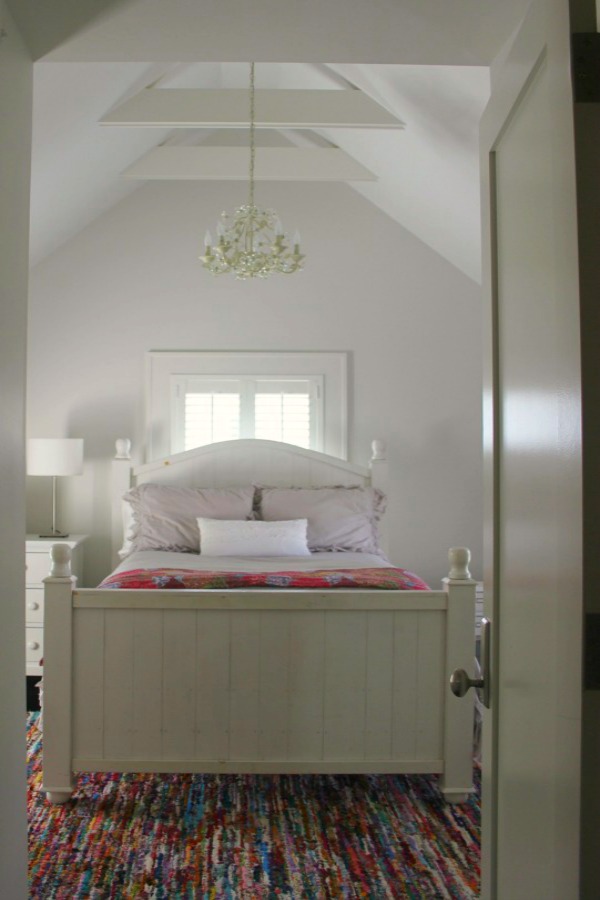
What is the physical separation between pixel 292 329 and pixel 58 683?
3.25 m

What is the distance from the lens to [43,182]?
4.51 metres

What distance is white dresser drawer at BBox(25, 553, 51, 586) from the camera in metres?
5.00

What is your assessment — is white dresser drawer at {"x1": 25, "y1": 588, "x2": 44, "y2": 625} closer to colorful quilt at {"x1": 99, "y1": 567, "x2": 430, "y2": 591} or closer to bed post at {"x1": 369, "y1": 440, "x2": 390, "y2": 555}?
colorful quilt at {"x1": 99, "y1": 567, "x2": 430, "y2": 591}

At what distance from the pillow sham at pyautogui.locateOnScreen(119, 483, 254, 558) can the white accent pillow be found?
16 cm

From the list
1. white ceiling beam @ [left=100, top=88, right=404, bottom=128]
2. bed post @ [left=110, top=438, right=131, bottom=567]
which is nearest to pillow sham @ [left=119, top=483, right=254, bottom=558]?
bed post @ [left=110, top=438, right=131, bottom=567]

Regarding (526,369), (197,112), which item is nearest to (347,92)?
(197,112)

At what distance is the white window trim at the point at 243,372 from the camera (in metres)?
5.64

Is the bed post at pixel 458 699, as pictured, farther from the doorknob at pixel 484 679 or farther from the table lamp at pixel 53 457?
the table lamp at pixel 53 457

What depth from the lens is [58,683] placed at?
2.99 m

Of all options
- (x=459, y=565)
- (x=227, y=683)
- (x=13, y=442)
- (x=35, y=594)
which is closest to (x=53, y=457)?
(x=35, y=594)

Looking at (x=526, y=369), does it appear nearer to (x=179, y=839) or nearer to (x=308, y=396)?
(x=179, y=839)

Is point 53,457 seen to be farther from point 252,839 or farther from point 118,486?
point 252,839

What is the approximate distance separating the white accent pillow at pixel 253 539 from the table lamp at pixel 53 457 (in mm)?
1011

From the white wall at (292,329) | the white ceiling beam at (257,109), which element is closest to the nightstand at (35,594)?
the white wall at (292,329)
